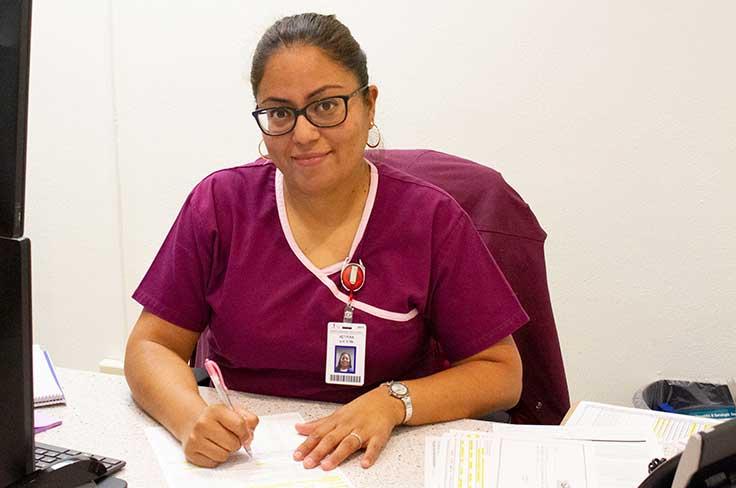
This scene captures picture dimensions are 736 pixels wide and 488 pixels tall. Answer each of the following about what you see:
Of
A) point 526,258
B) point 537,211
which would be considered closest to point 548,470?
point 526,258

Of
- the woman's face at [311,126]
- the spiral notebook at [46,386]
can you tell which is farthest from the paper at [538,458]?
the spiral notebook at [46,386]

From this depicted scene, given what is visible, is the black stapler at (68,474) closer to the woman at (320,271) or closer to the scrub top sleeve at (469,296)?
the woman at (320,271)

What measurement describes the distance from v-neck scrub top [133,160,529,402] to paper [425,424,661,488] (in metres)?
0.25

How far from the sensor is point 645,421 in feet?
4.56

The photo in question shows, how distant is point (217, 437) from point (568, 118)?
1.64m

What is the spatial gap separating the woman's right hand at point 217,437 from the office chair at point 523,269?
17.8 inches

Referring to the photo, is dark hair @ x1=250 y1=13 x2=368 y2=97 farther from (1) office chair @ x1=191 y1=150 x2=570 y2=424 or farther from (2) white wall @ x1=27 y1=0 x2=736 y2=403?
(2) white wall @ x1=27 y1=0 x2=736 y2=403

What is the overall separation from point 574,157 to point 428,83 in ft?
1.68

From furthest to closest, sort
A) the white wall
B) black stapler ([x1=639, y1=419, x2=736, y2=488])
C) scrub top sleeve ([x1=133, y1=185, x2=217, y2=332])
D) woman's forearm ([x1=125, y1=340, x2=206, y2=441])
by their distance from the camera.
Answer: the white wall
scrub top sleeve ([x1=133, y1=185, x2=217, y2=332])
woman's forearm ([x1=125, y1=340, x2=206, y2=441])
black stapler ([x1=639, y1=419, x2=736, y2=488])

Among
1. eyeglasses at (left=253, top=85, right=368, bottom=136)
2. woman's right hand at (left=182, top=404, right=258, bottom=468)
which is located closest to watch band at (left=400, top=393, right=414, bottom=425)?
woman's right hand at (left=182, top=404, right=258, bottom=468)

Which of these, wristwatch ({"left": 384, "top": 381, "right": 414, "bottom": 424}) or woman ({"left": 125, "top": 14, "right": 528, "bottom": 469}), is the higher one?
woman ({"left": 125, "top": 14, "right": 528, "bottom": 469})

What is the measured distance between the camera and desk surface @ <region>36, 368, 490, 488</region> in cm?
120

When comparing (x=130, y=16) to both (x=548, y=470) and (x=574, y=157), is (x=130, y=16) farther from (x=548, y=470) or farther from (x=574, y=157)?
(x=548, y=470)

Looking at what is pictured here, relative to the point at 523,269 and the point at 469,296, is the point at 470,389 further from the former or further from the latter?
the point at 523,269
